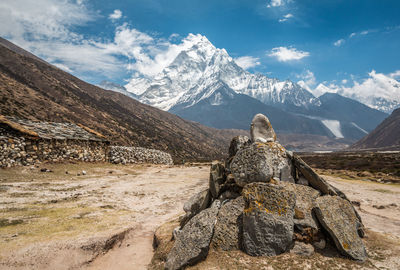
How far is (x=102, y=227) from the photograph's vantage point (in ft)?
27.1

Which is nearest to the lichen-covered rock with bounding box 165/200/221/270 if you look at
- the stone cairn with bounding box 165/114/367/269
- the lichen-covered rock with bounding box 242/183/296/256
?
the stone cairn with bounding box 165/114/367/269

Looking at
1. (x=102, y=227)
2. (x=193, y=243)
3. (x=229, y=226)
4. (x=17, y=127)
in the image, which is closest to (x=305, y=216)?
(x=229, y=226)

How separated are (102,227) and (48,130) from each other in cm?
1754

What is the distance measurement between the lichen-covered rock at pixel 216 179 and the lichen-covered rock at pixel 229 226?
1371mm

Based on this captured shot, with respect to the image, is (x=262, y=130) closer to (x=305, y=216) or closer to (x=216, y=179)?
(x=216, y=179)

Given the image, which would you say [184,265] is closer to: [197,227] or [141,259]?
[197,227]

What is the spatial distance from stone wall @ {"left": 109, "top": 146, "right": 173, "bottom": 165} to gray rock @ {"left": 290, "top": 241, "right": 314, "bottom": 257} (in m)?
24.5

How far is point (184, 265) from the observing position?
582 cm

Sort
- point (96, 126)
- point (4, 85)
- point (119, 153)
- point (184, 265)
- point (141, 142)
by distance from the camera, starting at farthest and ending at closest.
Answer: point (141, 142), point (96, 126), point (4, 85), point (119, 153), point (184, 265)

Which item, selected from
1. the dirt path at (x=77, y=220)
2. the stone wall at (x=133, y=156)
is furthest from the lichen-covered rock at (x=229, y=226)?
the stone wall at (x=133, y=156)

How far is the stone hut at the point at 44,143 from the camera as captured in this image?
55.6 ft

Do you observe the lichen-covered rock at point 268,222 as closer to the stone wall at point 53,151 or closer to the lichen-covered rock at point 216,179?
the lichen-covered rock at point 216,179

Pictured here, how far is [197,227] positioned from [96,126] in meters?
50.6

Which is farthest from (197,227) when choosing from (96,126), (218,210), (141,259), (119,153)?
(96,126)
